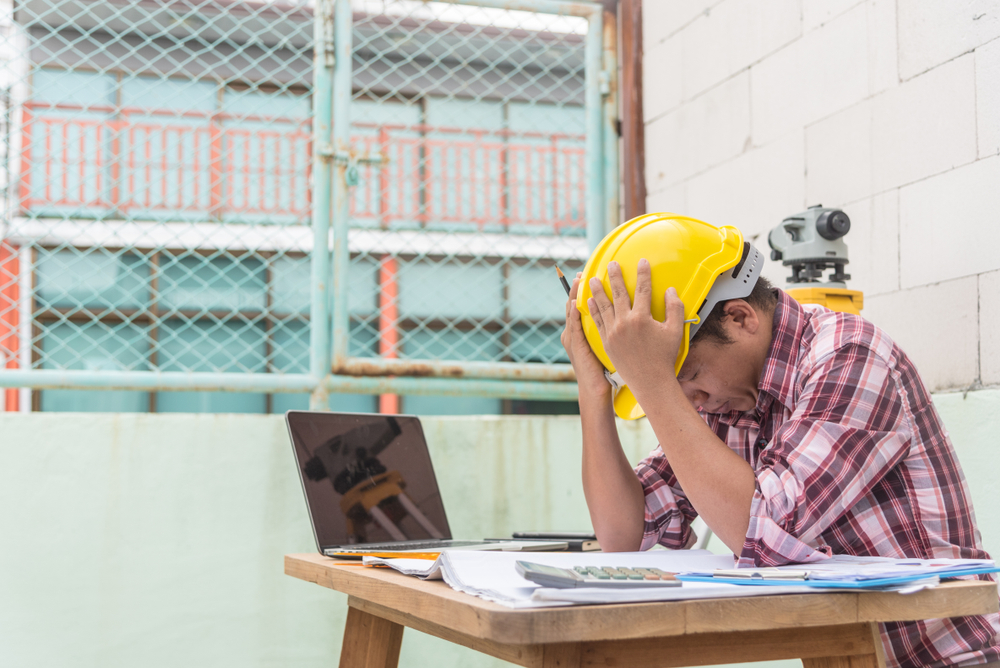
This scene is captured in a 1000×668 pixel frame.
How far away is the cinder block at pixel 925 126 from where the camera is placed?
1534 mm

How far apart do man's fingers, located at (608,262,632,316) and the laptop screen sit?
63 cm

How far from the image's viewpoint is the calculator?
70 cm

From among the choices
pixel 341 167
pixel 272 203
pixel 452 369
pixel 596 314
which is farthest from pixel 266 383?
pixel 272 203

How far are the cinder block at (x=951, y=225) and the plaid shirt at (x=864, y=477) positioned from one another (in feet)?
1.91

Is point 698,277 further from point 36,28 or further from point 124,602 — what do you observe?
point 36,28

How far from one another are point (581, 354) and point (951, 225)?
2.62ft

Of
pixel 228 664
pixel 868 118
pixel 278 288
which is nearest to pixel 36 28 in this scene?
pixel 278 288

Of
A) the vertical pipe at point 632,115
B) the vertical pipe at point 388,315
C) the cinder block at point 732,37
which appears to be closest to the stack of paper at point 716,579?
the cinder block at point 732,37

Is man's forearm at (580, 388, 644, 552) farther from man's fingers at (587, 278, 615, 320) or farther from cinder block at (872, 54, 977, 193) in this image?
cinder block at (872, 54, 977, 193)

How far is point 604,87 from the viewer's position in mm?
2385

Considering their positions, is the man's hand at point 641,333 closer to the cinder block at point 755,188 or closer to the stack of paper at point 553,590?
the stack of paper at point 553,590

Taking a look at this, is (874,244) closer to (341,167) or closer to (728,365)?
(728,365)

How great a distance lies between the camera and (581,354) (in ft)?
4.03

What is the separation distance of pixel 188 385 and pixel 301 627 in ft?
1.95
